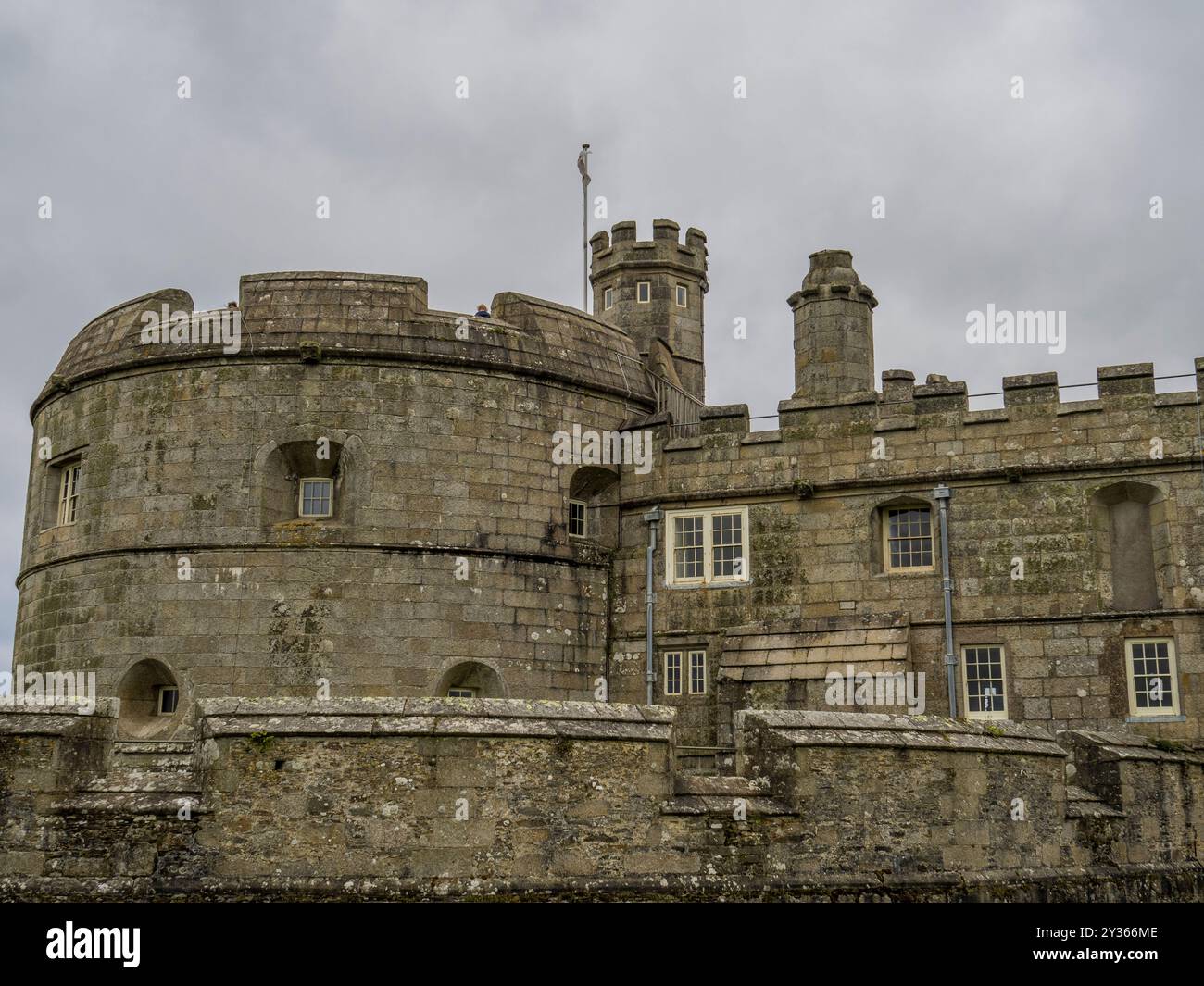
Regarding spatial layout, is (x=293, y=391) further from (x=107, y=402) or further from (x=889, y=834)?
(x=889, y=834)

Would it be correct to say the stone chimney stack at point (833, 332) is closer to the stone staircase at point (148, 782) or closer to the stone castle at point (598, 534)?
the stone castle at point (598, 534)

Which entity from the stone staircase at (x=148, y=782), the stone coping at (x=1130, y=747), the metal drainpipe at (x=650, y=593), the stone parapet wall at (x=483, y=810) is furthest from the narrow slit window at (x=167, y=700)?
the stone coping at (x=1130, y=747)

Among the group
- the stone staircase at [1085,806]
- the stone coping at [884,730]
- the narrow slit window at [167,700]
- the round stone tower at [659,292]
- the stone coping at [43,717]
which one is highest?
the round stone tower at [659,292]

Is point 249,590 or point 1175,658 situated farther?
point 249,590

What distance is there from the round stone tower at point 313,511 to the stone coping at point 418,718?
7.23 metres

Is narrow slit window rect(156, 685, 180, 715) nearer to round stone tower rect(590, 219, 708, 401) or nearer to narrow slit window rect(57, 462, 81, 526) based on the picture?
narrow slit window rect(57, 462, 81, 526)

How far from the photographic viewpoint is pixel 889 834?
13383 mm

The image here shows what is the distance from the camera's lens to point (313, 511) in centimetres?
2125

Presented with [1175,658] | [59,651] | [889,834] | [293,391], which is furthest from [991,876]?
[59,651]

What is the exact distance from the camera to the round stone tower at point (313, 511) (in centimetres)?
2030

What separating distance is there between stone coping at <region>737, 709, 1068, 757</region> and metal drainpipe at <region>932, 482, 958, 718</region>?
539 cm

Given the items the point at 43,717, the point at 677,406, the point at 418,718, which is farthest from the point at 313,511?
the point at 418,718
